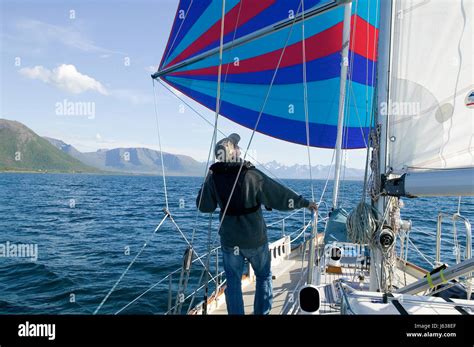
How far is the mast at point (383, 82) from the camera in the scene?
3.12m

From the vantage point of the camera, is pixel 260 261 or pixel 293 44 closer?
pixel 260 261

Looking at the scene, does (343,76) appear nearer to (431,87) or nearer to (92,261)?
(431,87)

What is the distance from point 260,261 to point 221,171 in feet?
2.69

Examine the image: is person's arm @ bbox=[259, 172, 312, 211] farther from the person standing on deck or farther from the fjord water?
the fjord water

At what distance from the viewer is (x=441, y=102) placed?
3.17 meters

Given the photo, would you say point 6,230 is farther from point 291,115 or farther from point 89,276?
point 291,115

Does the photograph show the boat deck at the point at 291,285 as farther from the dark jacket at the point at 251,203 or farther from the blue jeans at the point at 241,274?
the dark jacket at the point at 251,203

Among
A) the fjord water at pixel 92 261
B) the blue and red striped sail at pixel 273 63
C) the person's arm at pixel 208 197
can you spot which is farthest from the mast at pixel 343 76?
the person's arm at pixel 208 197

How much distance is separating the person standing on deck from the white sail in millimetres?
1311
